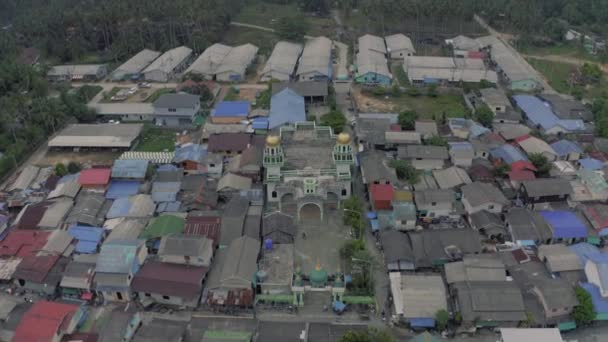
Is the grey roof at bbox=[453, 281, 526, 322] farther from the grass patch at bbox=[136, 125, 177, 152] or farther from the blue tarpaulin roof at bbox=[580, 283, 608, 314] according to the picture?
the grass patch at bbox=[136, 125, 177, 152]

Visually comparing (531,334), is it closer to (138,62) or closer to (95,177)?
(95,177)

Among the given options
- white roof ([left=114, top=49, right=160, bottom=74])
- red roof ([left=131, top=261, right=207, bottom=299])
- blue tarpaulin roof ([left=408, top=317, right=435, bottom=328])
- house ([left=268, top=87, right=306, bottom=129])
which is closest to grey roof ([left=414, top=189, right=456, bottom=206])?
blue tarpaulin roof ([left=408, top=317, right=435, bottom=328])

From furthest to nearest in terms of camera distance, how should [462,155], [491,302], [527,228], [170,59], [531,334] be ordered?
[170,59], [462,155], [527,228], [491,302], [531,334]

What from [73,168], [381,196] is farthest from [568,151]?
[73,168]

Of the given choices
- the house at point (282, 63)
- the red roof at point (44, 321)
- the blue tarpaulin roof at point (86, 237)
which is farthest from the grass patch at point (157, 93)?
the red roof at point (44, 321)

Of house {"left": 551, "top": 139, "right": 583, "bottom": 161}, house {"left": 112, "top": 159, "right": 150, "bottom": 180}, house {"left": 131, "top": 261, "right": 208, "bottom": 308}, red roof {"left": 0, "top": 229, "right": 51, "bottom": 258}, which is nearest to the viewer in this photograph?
house {"left": 131, "top": 261, "right": 208, "bottom": 308}

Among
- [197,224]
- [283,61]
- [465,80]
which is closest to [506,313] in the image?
[197,224]

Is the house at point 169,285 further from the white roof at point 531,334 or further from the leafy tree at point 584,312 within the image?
the leafy tree at point 584,312

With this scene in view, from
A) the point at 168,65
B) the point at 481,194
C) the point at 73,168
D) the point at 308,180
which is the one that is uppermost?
the point at 168,65

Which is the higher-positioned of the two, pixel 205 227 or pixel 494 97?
pixel 494 97
